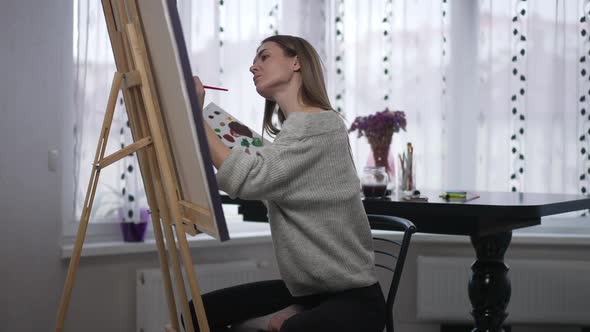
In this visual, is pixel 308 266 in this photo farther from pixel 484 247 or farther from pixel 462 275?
pixel 462 275

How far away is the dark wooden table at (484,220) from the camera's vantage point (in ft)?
6.20

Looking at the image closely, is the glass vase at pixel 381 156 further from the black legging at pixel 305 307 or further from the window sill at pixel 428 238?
the black legging at pixel 305 307

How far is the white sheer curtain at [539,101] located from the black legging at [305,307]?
5.97ft

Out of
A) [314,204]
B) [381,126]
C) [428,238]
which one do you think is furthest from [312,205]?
[428,238]

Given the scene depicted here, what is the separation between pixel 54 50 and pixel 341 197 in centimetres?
164

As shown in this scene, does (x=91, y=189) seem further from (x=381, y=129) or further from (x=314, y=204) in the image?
(x=381, y=129)

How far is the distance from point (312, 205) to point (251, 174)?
0.55 feet

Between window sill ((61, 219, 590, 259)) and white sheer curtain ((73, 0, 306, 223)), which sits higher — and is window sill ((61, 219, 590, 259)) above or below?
below

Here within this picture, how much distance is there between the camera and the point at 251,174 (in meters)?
1.30

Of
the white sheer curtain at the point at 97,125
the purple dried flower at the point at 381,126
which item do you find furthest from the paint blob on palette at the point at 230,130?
the white sheer curtain at the point at 97,125

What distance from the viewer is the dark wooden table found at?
74.4 inches

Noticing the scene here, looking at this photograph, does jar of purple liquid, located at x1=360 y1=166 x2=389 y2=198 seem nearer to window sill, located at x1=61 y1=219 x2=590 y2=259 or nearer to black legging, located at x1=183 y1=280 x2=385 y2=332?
black legging, located at x1=183 y1=280 x2=385 y2=332

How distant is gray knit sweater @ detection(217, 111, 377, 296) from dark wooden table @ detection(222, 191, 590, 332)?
0.58 m

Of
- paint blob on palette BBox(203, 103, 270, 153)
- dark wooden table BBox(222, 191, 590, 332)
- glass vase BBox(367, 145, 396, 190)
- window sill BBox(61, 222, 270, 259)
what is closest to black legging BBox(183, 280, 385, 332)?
paint blob on palette BBox(203, 103, 270, 153)
